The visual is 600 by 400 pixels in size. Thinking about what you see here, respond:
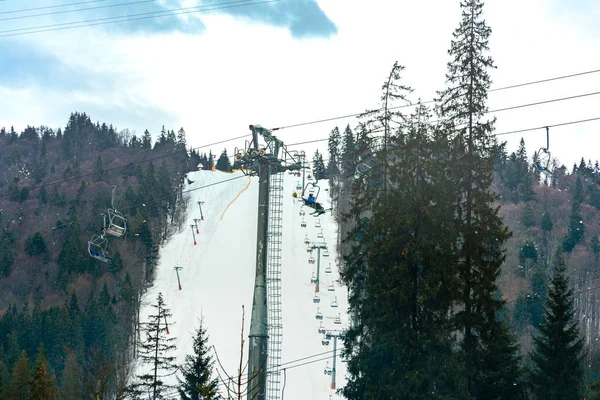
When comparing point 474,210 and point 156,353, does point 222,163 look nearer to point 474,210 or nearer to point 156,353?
point 156,353

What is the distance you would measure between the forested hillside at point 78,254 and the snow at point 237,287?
370cm

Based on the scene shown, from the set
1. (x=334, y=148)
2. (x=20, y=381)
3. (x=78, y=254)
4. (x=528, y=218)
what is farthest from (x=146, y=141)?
(x=20, y=381)

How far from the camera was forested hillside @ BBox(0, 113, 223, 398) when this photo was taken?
5475cm

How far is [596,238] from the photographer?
96.2 m

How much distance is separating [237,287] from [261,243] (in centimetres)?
6029

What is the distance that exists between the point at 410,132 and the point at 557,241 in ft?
280

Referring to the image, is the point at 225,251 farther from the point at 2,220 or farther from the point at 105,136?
the point at 105,136

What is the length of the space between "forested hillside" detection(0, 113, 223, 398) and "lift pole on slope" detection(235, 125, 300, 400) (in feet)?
14.9

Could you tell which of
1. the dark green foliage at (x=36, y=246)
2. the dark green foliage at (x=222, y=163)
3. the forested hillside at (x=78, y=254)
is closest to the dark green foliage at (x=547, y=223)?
the forested hillside at (x=78, y=254)

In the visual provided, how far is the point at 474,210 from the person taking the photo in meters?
21.2

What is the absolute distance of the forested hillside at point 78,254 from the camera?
5475 cm

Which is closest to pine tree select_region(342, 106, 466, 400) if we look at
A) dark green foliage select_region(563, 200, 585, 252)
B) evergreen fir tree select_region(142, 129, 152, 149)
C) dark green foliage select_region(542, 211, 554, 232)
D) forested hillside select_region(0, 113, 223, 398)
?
forested hillside select_region(0, 113, 223, 398)

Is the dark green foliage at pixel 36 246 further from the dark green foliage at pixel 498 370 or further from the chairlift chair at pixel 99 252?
the dark green foliage at pixel 498 370

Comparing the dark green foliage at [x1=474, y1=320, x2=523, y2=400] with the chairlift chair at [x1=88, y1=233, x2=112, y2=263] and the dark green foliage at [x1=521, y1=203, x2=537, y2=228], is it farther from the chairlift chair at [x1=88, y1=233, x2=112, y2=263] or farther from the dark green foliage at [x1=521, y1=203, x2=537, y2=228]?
the dark green foliage at [x1=521, y1=203, x2=537, y2=228]
